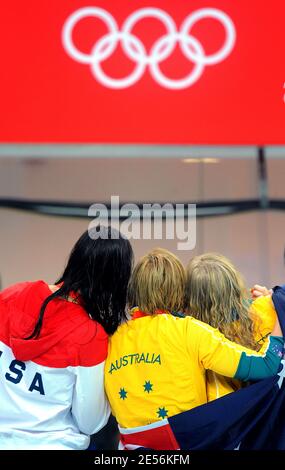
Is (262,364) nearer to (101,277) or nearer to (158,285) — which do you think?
(158,285)

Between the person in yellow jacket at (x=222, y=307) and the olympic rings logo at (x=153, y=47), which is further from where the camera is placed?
the olympic rings logo at (x=153, y=47)

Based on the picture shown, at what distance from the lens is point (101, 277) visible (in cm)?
146

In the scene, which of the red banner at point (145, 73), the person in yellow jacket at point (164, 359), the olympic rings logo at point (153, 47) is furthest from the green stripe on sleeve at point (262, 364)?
the olympic rings logo at point (153, 47)

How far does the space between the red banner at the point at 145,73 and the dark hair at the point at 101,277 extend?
5.00ft

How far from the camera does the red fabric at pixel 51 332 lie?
143cm

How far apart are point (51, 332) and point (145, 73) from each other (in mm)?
1879

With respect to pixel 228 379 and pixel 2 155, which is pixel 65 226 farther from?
pixel 228 379

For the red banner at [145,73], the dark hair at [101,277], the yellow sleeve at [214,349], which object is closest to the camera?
the yellow sleeve at [214,349]

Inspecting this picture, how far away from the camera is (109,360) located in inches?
57.2

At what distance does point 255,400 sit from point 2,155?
1.94 m

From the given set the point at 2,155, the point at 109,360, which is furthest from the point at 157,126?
the point at 109,360

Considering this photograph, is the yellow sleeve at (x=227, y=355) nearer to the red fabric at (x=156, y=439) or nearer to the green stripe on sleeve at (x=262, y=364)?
the green stripe on sleeve at (x=262, y=364)

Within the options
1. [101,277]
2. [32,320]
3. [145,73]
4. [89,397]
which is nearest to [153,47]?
[145,73]

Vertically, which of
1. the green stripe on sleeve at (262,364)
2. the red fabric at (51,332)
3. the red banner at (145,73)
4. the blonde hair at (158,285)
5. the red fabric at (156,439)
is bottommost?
the red fabric at (156,439)
